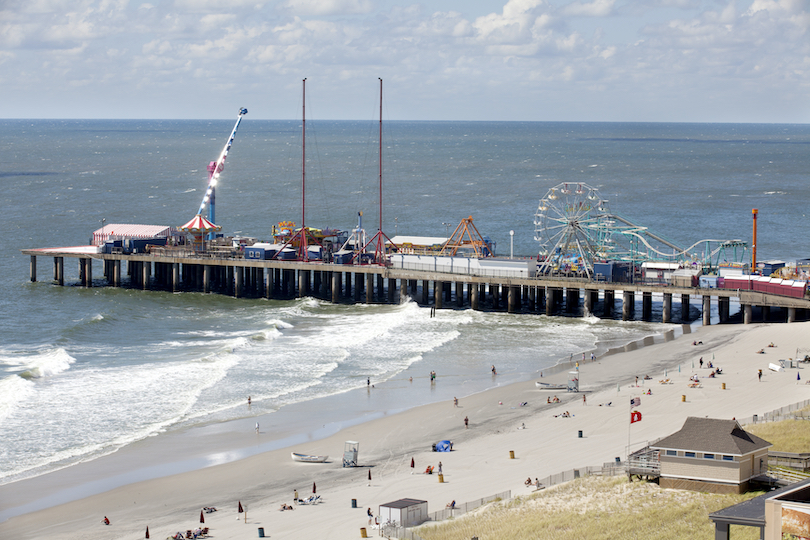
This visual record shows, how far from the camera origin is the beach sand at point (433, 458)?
34.4 metres

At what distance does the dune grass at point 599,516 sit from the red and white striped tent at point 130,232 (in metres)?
64.5

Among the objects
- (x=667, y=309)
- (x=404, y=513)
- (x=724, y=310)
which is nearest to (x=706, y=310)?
(x=724, y=310)

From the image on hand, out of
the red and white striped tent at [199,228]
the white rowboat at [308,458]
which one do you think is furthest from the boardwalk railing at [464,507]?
the red and white striped tent at [199,228]

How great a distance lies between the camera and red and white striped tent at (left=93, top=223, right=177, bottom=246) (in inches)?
3588

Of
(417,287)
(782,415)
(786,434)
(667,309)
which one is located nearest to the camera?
(786,434)

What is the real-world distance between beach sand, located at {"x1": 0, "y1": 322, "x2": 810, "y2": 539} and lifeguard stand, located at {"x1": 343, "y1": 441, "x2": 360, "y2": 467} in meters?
0.32

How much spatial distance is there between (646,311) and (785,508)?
171 feet

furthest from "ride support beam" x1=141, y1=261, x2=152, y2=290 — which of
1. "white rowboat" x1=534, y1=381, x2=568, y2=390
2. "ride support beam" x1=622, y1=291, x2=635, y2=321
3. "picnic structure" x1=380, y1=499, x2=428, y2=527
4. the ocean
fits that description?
"picnic structure" x1=380, y1=499, x2=428, y2=527

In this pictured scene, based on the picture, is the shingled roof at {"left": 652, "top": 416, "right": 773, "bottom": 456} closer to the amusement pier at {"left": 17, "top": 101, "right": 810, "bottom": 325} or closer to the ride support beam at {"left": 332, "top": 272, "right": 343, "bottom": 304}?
the amusement pier at {"left": 17, "top": 101, "right": 810, "bottom": 325}

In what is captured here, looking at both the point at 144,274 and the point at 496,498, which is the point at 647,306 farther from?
the point at 144,274

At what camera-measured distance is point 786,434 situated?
3641cm

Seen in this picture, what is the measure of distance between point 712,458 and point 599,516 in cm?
404

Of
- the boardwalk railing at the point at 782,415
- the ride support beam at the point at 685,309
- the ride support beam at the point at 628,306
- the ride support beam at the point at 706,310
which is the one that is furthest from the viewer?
the ride support beam at the point at 628,306

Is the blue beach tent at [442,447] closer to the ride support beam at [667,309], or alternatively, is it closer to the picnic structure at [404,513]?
the picnic structure at [404,513]
